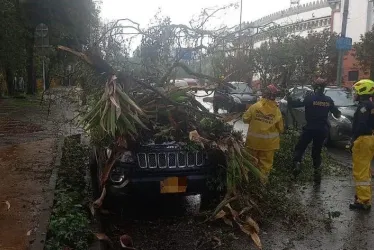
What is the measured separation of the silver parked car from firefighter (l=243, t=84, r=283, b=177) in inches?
156

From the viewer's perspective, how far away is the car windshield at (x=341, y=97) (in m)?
13.3

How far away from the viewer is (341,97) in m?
13.6

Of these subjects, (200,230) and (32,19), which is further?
(32,19)

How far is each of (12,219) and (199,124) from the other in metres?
2.63

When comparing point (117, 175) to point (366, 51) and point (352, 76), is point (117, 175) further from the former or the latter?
point (352, 76)

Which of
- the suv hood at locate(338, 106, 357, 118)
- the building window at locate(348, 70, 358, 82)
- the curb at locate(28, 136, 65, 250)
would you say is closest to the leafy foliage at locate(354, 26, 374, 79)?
the building window at locate(348, 70, 358, 82)

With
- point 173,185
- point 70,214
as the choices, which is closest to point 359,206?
point 173,185

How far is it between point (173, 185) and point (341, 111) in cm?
795

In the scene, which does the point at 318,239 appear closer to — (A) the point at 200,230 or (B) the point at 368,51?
(A) the point at 200,230

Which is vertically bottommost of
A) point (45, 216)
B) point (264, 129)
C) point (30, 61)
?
point (45, 216)

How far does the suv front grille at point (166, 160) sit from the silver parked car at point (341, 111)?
5.61 metres

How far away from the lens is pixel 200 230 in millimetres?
5730

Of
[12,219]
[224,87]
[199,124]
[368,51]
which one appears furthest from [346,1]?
[12,219]

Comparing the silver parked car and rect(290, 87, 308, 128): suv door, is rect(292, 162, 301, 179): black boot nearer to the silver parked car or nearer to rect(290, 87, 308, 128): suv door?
the silver parked car
